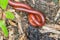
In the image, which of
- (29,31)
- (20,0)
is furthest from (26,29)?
(20,0)

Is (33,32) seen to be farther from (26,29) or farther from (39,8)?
(39,8)

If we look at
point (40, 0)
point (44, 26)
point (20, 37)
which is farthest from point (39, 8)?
point (20, 37)

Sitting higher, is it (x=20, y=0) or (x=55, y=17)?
(x=20, y=0)

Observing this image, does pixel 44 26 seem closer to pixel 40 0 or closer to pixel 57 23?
pixel 57 23

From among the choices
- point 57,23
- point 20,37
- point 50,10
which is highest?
point 50,10

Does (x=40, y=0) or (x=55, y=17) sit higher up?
(x=40, y=0)

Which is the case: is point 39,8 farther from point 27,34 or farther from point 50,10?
point 27,34
